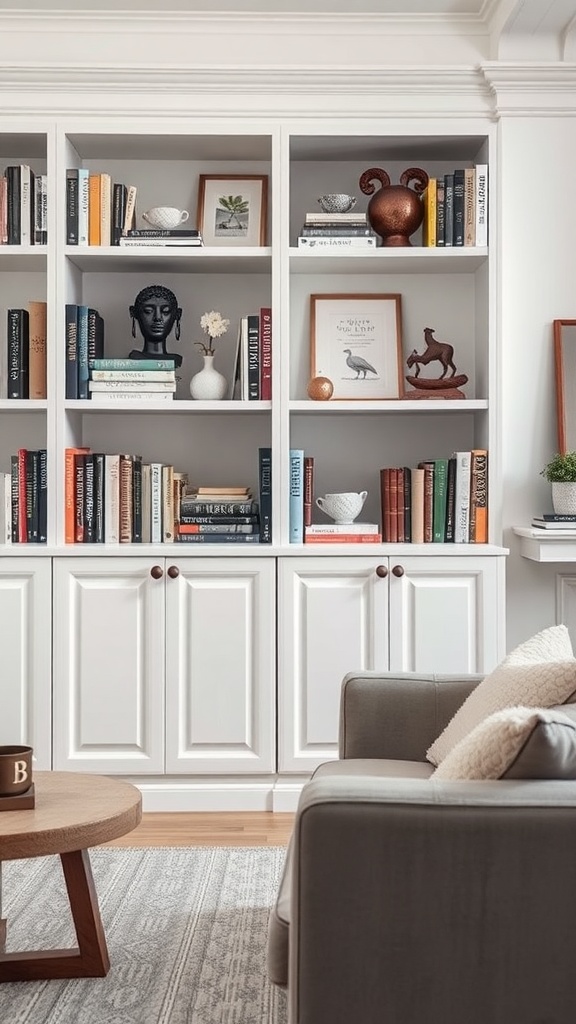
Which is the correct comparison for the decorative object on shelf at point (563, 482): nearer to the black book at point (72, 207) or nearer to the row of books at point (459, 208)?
the row of books at point (459, 208)

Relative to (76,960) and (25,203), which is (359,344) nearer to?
(25,203)

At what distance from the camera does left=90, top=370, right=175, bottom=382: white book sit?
3.51 metres

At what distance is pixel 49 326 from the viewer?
3498mm

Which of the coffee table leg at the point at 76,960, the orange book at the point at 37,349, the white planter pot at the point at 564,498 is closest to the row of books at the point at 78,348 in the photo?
the orange book at the point at 37,349

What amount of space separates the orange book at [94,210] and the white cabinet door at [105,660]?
1.08 meters

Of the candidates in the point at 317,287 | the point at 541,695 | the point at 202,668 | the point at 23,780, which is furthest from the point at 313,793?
the point at 317,287

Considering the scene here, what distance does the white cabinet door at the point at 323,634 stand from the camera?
3.40 m

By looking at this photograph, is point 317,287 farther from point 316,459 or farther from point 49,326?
point 49,326

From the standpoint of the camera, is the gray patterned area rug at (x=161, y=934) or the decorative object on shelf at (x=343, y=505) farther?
the decorative object on shelf at (x=343, y=505)

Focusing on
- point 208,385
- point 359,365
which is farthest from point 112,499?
point 359,365

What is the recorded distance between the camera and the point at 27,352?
141 inches

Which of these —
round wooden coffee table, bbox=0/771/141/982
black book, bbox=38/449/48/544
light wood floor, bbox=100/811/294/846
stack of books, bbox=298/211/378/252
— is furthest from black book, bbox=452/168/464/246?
round wooden coffee table, bbox=0/771/141/982

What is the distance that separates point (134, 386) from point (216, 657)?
948 mm

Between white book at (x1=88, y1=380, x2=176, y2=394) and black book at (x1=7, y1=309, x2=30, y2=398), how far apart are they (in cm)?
24
